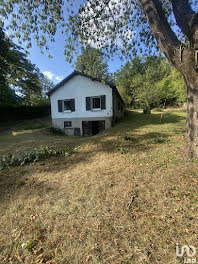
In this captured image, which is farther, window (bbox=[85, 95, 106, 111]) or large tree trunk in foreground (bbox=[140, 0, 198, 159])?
window (bbox=[85, 95, 106, 111])

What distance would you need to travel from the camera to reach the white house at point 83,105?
10.8m

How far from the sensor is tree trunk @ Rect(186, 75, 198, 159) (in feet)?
9.43

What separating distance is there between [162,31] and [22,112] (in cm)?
2391

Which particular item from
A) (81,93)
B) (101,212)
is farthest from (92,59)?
(101,212)

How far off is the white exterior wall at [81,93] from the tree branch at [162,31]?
24.1ft

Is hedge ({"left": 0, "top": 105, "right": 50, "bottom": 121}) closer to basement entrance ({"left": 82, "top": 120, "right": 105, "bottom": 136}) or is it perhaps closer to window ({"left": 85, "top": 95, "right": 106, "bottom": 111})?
basement entrance ({"left": 82, "top": 120, "right": 105, "bottom": 136})

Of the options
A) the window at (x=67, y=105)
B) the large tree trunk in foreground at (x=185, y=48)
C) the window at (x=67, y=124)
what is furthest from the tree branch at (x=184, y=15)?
the window at (x=67, y=124)

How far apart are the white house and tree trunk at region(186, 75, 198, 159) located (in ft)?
25.7

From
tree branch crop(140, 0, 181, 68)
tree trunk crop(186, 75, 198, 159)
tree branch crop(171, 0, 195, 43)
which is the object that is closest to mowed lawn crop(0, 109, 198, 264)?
tree trunk crop(186, 75, 198, 159)

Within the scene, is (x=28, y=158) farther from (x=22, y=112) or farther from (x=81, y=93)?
(x=22, y=112)

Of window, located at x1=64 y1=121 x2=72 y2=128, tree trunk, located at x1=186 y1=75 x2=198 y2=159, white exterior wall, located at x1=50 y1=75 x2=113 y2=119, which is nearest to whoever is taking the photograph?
tree trunk, located at x1=186 y1=75 x2=198 y2=159

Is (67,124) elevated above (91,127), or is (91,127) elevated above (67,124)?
(67,124)

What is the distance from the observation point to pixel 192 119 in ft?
9.98

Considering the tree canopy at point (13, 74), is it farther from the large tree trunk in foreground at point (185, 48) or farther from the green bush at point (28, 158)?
the large tree trunk in foreground at point (185, 48)
